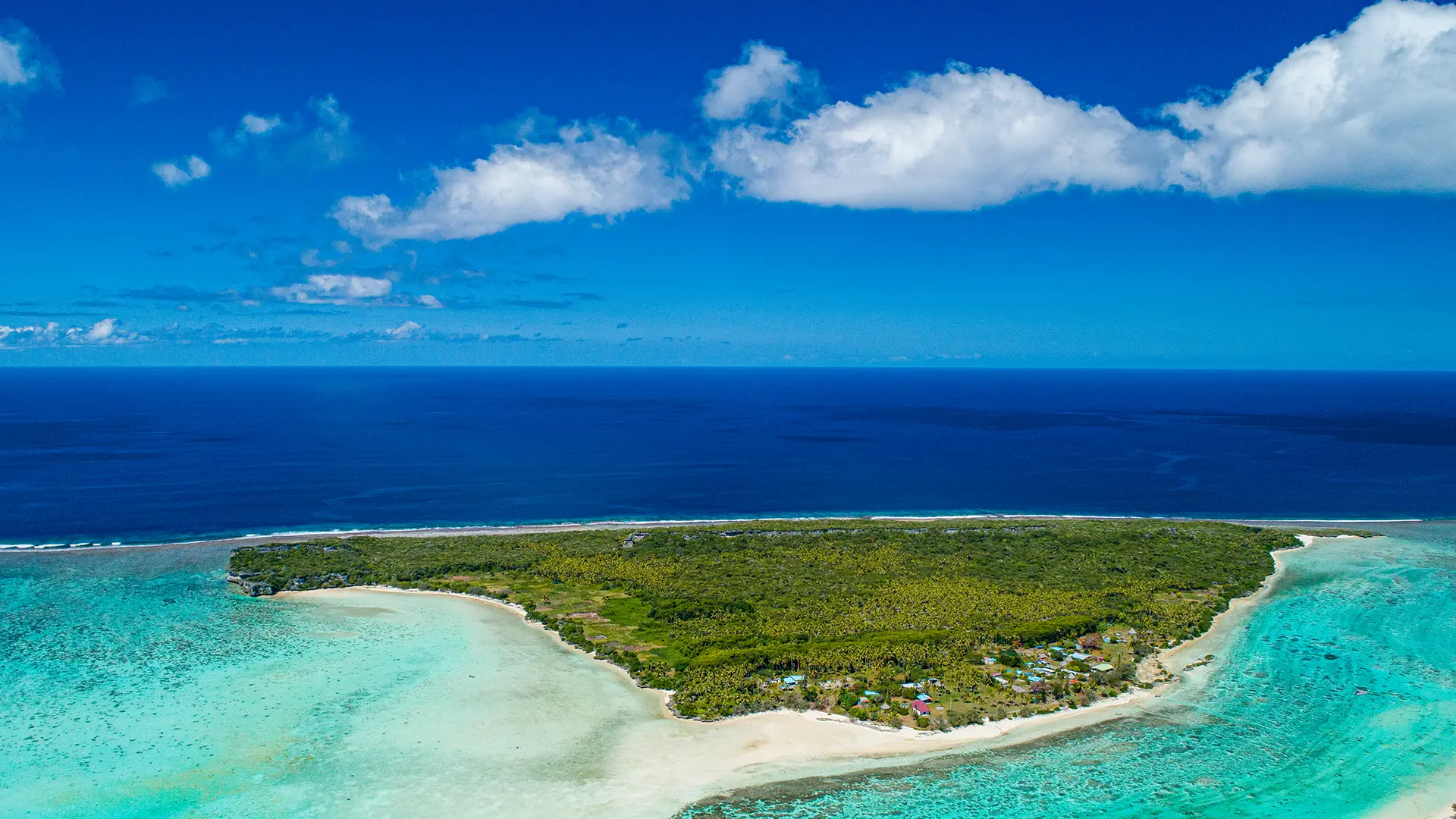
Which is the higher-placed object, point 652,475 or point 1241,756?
point 652,475

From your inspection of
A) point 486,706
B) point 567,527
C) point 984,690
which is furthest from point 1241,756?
point 567,527

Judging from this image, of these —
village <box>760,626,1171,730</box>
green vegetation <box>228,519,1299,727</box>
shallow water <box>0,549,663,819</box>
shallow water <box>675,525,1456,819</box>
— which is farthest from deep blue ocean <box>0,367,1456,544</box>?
village <box>760,626,1171,730</box>

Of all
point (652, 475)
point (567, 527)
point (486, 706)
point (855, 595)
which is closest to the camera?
point (486, 706)

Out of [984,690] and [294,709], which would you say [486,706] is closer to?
[294,709]

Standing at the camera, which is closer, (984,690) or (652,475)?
(984,690)

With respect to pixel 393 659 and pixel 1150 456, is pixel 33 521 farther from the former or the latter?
pixel 1150 456
